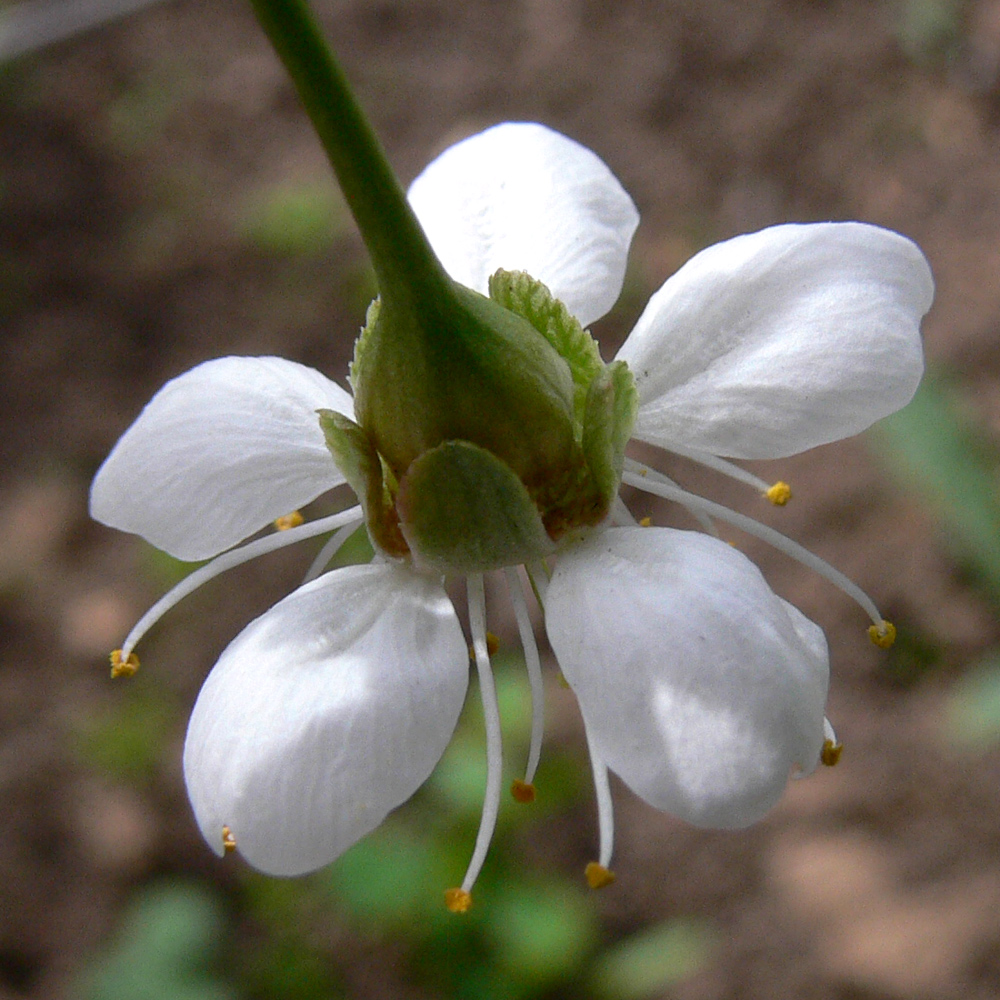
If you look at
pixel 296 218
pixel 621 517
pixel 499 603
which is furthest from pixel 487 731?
pixel 296 218

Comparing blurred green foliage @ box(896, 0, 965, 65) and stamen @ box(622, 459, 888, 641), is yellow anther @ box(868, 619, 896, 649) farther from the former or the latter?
blurred green foliage @ box(896, 0, 965, 65)

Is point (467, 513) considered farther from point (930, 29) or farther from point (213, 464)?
point (930, 29)

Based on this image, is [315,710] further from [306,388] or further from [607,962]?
[607,962]

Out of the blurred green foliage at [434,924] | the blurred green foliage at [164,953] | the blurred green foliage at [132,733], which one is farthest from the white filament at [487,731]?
the blurred green foliage at [132,733]

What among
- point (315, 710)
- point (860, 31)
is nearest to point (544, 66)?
point (860, 31)

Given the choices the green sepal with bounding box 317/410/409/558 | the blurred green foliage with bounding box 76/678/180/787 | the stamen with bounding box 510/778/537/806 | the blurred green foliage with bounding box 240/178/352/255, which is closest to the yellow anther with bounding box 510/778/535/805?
the stamen with bounding box 510/778/537/806

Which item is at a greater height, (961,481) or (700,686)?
(700,686)
